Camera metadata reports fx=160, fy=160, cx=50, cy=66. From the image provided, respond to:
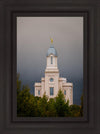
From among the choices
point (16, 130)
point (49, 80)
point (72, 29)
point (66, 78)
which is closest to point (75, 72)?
point (66, 78)

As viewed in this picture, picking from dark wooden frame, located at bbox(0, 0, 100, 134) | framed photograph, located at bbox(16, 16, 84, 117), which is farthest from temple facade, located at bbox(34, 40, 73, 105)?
dark wooden frame, located at bbox(0, 0, 100, 134)

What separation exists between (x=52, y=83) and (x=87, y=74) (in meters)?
0.38

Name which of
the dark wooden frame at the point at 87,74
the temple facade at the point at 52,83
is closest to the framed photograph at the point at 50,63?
the temple facade at the point at 52,83

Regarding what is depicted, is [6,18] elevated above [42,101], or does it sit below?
above

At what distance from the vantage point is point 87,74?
41.7 inches

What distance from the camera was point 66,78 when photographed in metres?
1.38

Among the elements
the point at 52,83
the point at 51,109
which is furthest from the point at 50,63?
the point at 51,109

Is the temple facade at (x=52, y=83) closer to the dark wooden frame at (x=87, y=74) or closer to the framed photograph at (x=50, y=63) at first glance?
the framed photograph at (x=50, y=63)

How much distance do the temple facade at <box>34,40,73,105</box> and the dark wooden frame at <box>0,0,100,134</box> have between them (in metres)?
0.32

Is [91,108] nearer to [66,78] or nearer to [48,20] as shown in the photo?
[66,78]

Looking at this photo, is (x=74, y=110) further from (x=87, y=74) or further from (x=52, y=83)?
(x=87, y=74)

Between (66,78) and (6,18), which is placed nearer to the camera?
(6,18)

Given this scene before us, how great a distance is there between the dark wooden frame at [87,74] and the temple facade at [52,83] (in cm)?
32
